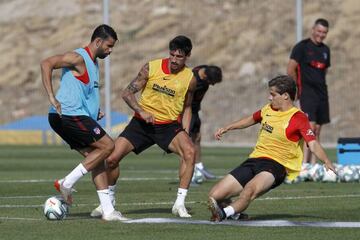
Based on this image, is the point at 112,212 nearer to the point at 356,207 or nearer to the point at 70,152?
the point at 356,207

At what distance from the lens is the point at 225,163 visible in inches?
1121

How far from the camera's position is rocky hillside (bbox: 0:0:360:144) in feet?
145

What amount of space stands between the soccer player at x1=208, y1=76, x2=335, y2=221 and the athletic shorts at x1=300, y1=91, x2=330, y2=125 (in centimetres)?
829

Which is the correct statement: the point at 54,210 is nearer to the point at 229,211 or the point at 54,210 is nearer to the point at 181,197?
the point at 181,197

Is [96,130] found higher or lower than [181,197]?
higher

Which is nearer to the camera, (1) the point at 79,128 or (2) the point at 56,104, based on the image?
(2) the point at 56,104

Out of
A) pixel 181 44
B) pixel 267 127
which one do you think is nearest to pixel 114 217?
pixel 267 127

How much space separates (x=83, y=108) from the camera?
48.6 ft

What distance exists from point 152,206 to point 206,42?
3249 centimetres

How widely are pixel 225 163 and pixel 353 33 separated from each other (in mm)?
18843

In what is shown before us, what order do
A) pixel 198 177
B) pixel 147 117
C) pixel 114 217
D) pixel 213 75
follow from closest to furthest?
pixel 114 217
pixel 147 117
pixel 213 75
pixel 198 177

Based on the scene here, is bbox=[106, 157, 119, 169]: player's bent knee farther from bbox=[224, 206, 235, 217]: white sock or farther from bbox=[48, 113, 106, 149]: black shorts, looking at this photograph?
bbox=[224, 206, 235, 217]: white sock

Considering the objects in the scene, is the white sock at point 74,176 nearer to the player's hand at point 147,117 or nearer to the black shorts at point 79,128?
the black shorts at point 79,128

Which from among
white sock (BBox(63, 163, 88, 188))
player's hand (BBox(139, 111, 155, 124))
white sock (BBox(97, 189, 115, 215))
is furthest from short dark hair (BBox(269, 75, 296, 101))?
white sock (BBox(63, 163, 88, 188))
